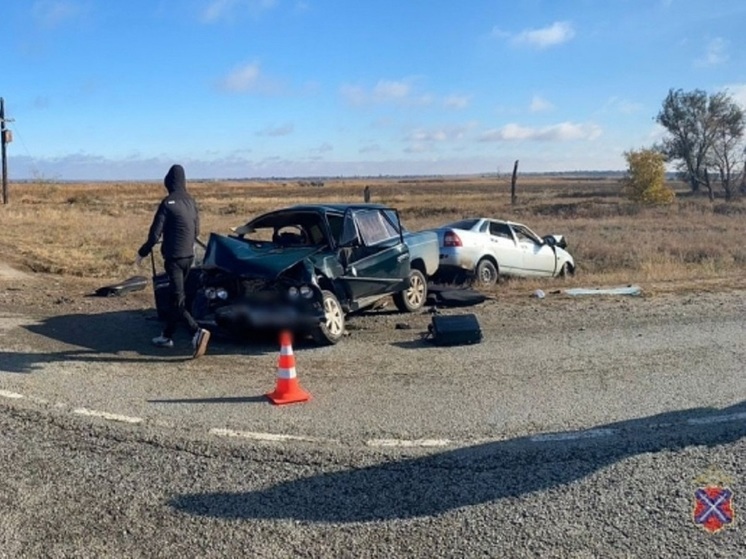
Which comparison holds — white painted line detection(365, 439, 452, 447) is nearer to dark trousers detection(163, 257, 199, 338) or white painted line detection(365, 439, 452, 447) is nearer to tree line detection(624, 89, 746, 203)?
dark trousers detection(163, 257, 199, 338)

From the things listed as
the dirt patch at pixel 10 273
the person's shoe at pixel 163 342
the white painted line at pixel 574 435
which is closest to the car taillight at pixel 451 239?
the person's shoe at pixel 163 342

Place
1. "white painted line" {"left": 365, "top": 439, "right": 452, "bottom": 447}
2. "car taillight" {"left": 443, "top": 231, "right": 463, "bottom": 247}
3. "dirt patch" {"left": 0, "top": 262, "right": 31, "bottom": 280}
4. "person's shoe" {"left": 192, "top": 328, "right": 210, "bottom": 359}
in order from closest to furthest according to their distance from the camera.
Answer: "white painted line" {"left": 365, "top": 439, "right": 452, "bottom": 447}
"person's shoe" {"left": 192, "top": 328, "right": 210, "bottom": 359}
"car taillight" {"left": 443, "top": 231, "right": 463, "bottom": 247}
"dirt patch" {"left": 0, "top": 262, "right": 31, "bottom": 280}

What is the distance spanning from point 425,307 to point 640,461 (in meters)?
6.72

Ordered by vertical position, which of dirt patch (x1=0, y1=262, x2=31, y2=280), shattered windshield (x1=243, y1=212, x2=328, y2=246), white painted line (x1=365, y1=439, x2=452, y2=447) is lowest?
white painted line (x1=365, y1=439, x2=452, y2=447)

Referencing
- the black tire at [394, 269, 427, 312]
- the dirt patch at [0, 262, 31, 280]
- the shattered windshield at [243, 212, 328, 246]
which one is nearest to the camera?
the shattered windshield at [243, 212, 328, 246]

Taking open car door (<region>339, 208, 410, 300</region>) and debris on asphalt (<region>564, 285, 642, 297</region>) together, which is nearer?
open car door (<region>339, 208, 410, 300</region>)

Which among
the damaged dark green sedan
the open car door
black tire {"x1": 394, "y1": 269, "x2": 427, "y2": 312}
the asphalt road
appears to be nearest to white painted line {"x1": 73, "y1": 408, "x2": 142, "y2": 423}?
the asphalt road

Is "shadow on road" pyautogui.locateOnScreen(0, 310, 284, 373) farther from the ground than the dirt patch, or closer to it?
closer to it

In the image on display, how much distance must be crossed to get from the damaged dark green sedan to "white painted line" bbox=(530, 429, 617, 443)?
3.62 meters

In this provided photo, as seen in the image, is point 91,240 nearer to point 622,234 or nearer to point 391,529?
point 622,234

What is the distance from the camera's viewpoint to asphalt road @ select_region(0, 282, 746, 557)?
12.8 feet

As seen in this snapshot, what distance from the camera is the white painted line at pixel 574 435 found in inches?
207

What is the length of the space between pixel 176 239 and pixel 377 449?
4202mm

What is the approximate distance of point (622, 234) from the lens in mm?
25141
